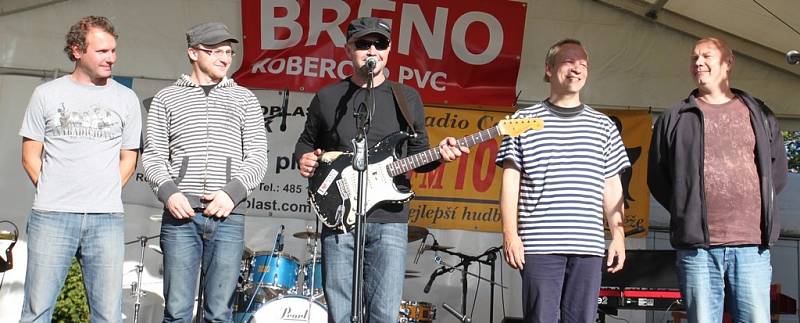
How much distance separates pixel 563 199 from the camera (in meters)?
4.05

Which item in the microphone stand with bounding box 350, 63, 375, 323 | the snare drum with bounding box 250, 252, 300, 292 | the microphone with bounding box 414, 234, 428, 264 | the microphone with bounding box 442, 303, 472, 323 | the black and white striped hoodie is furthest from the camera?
the microphone with bounding box 414, 234, 428, 264

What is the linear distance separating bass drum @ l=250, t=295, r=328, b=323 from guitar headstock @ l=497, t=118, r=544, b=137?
2.76m

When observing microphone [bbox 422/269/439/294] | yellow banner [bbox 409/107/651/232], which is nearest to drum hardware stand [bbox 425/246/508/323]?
microphone [bbox 422/269/439/294]

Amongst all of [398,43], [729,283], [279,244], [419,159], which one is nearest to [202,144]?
[419,159]

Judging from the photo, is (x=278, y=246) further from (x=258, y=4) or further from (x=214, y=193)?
(x=214, y=193)

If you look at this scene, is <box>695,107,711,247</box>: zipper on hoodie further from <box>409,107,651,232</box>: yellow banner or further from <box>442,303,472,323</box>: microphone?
<box>409,107,651,232</box>: yellow banner

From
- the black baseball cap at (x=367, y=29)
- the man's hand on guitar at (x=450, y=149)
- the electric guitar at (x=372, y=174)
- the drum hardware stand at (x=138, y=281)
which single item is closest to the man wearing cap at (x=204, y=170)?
the electric guitar at (x=372, y=174)

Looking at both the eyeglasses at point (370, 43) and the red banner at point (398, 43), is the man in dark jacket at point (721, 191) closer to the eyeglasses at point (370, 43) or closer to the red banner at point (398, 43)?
the eyeglasses at point (370, 43)

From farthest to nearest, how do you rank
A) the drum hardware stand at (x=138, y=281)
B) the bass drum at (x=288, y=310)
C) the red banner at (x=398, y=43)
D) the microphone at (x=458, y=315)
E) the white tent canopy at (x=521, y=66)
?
1. the red banner at (x=398, y=43)
2. the white tent canopy at (x=521, y=66)
3. the microphone at (x=458, y=315)
4. the drum hardware stand at (x=138, y=281)
5. the bass drum at (x=288, y=310)

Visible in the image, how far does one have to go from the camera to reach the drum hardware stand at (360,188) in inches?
153

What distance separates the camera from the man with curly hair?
428 centimetres

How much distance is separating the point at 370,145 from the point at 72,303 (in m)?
4.06

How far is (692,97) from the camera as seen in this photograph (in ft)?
14.7

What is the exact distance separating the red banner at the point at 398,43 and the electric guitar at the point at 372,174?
12.3 ft
